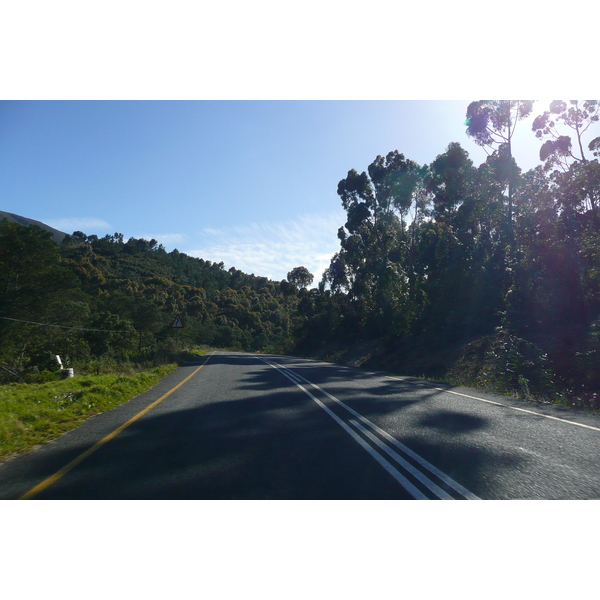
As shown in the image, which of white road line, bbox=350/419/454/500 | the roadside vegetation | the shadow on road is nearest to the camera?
white road line, bbox=350/419/454/500

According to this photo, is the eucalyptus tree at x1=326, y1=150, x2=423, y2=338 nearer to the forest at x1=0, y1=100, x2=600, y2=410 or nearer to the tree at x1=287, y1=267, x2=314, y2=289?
the forest at x1=0, y1=100, x2=600, y2=410

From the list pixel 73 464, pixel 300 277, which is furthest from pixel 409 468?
pixel 300 277

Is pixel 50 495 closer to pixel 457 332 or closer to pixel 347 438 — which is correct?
pixel 347 438

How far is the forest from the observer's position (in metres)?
18.5

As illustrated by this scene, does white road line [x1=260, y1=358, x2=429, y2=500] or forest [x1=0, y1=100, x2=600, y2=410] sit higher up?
forest [x1=0, y1=100, x2=600, y2=410]

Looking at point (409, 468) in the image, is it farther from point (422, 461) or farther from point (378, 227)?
point (378, 227)

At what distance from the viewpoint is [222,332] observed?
9962 cm

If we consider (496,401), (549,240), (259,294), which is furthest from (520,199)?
(259,294)

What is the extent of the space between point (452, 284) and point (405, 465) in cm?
2594

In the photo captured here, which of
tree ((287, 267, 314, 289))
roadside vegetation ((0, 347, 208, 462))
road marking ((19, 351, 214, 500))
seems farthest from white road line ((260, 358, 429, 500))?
tree ((287, 267, 314, 289))

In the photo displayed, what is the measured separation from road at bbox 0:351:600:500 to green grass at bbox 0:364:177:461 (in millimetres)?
370

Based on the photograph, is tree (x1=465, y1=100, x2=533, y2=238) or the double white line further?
tree (x1=465, y1=100, x2=533, y2=238)

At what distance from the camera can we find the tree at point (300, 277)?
6338 cm

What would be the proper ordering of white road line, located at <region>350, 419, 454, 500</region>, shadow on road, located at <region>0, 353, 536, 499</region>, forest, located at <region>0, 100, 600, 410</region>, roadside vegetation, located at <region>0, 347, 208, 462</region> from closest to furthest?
white road line, located at <region>350, 419, 454, 500</region> → shadow on road, located at <region>0, 353, 536, 499</region> → roadside vegetation, located at <region>0, 347, 208, 462</region> → forest, located at <region>0, 100, 600, 410</region>
